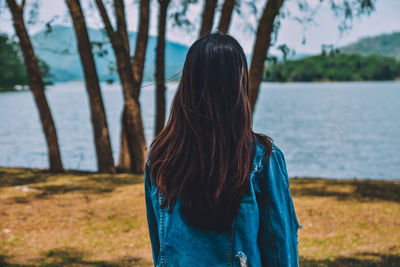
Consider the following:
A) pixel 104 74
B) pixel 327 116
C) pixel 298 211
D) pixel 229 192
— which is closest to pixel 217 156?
pixel 229 192

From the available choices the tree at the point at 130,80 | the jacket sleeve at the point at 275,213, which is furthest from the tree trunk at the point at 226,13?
the jacket sleeve at the point at 275,213

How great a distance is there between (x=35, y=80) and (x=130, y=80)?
2174 millimetres

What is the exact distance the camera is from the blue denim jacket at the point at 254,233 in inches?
65.2

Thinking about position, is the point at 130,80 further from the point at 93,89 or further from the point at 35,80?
the point at 35,80

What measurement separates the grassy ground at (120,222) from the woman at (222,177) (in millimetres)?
3919

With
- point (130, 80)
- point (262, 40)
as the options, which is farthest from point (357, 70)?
point (262, 40)

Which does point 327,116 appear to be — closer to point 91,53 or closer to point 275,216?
point 91,53

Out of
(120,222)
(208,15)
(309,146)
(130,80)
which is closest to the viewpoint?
(120,222)

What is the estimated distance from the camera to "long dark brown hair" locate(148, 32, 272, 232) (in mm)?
1630

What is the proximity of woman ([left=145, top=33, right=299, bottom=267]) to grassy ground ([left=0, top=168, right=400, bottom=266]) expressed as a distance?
392 cm

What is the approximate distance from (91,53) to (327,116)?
35.0 meters

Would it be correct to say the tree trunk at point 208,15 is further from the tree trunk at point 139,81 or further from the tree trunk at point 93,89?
the tree trunk at point 93,89

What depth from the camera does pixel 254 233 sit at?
1674mm

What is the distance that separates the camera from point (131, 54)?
36.7 feet
